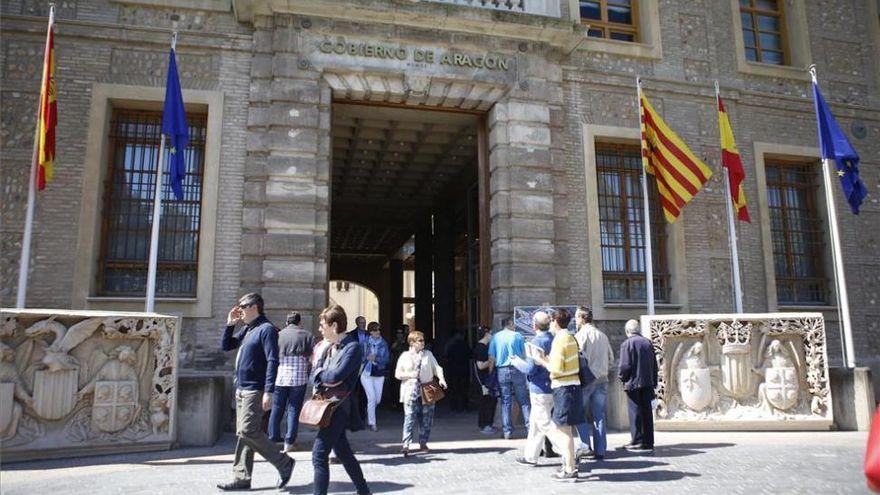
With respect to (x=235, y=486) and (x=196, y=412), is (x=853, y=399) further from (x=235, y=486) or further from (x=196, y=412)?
(x=196, y=412)

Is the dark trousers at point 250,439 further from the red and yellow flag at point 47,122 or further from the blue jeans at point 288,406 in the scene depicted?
the red and yellow flag at point 47,122

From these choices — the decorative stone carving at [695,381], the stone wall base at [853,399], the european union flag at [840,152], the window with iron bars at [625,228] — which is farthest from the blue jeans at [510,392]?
the european union flag at [840,152]

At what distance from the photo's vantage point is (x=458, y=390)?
44.3 ft

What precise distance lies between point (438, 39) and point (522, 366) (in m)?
7.16

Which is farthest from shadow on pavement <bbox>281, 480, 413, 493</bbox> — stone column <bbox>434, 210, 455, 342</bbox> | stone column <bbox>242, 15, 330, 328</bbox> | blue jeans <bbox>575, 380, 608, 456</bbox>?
stone column <bbox>434, 210, 455, 342</bbox>

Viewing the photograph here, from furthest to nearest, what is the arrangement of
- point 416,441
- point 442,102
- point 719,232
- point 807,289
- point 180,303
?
point 807,289, point 719,232, point 442,102, point 180,303, point 416,441

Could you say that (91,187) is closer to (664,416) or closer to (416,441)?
(416,441)

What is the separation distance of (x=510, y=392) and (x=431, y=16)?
696 cm

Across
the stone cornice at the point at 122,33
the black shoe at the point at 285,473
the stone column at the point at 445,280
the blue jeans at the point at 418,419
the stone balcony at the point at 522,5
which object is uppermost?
the stone balcony at the point at 522,5

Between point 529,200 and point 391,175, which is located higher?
point 391,175

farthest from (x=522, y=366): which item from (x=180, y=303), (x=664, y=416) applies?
(x=180, y=303)

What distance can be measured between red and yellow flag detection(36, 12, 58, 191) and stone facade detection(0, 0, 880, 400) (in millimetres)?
1180

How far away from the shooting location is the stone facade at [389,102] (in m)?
10.6

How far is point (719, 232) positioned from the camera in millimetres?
13133
